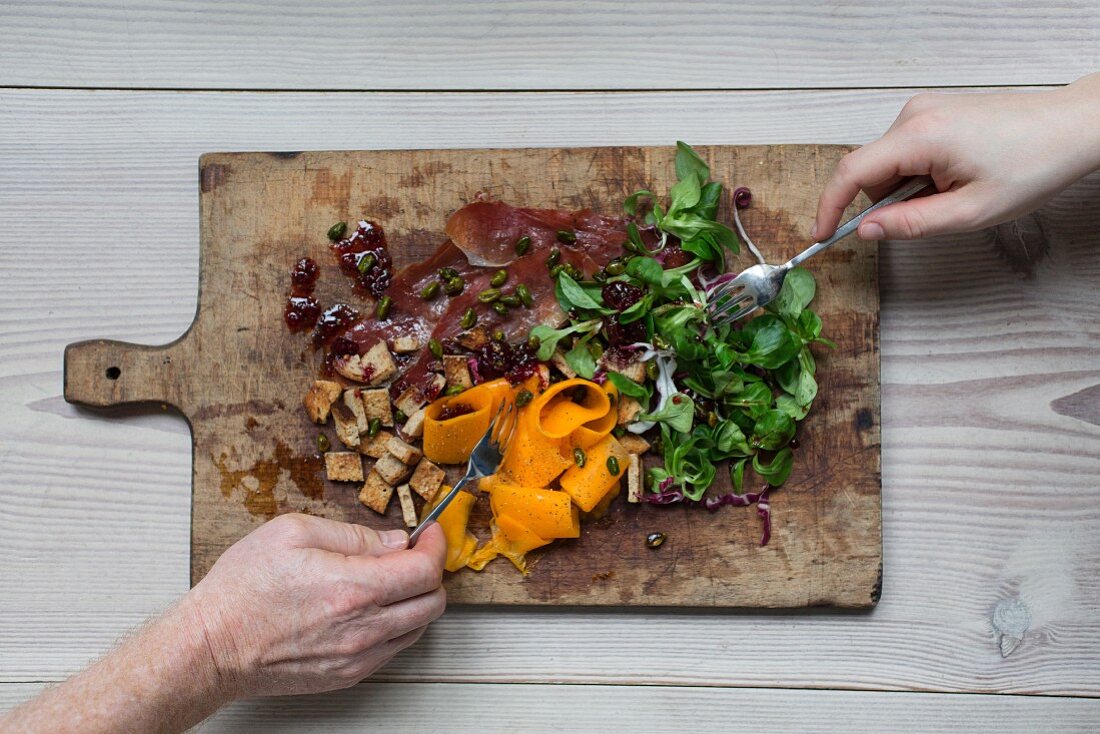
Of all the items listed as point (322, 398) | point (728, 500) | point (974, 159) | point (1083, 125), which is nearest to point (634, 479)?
point (728, 500)

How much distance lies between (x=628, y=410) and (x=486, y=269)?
1.69ft

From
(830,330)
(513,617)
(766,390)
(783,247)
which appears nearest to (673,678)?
(513,617)

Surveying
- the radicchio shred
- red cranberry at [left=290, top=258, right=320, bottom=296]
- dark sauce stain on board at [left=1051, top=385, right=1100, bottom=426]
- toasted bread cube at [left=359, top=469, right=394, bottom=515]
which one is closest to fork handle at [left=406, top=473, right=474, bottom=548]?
toasted bread cube at [left=359, top=469, right=394, bottom=515]

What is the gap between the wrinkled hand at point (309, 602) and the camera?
172cm

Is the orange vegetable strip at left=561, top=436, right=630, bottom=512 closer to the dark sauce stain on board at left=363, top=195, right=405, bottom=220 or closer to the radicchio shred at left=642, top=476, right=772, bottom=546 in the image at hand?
the radicchio shred at left=642, top=476, right=772, bottom=546

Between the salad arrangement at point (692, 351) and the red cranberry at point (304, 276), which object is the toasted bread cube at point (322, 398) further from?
the salad arrangement at point (692, 351)

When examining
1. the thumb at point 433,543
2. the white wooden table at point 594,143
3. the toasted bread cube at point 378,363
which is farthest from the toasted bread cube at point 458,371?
the white wooden table at point 594,143

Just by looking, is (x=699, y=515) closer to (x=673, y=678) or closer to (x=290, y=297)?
(x=673, y=678)

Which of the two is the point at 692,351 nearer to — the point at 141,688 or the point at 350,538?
the point at 350,538

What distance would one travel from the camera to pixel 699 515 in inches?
78.5

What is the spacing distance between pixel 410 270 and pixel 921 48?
59.4 inches

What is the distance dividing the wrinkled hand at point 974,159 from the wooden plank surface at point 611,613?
262 millimetres

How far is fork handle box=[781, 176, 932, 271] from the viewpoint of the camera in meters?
1.85

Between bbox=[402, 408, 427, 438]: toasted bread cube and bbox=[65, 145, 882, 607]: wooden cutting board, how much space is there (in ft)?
0.65
